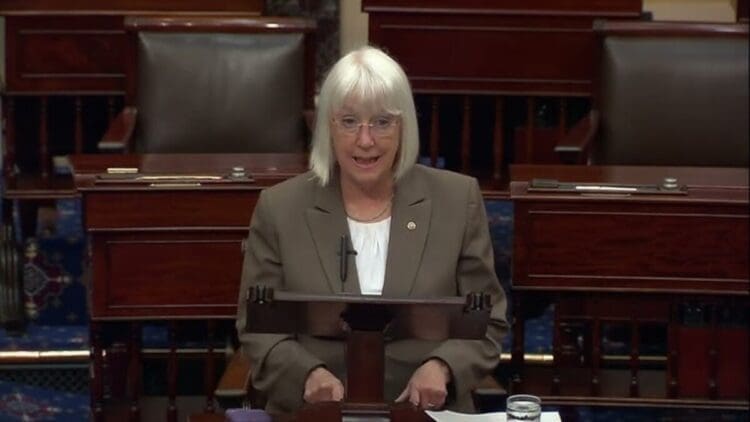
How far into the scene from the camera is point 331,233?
→ 3025mm

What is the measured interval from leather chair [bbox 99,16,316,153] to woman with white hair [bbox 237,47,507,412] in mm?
1595

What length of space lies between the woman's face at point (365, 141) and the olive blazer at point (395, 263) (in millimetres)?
68

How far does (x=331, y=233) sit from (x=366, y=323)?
50 cm

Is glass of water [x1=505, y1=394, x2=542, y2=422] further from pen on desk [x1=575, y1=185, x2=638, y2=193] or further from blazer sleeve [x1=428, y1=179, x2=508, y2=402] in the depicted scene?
pen on desk [x1=575, y1=185, x2=638, y2=193]

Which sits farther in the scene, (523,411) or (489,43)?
(489,43)

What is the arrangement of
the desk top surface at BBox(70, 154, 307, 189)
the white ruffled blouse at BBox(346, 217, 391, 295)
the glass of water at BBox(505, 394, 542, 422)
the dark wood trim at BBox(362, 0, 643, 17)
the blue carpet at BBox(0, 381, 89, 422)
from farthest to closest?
the dark wood trim at BBox(362, 0, 643, 17) → the blue carpet at BBox(0, 381, 89, 422) → the desk top surface at BBox(70, 154, 307, 189) → the white ruffled blouse at BBox(346, 217, 391, 295) → the glass of water at BBox(505, 394, 542, 422)

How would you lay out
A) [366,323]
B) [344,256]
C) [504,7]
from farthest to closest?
[504,7] < [344,256] < [366,323]

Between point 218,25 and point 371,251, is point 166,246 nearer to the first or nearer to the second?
point 371,251

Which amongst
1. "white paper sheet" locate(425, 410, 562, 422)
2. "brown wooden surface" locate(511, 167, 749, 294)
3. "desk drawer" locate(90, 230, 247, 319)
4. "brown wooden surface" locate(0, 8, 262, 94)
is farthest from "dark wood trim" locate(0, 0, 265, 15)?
"white paper sheet" locate(425, 410, 562, 422)

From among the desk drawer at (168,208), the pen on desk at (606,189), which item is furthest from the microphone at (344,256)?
the pen on desk at (606,189)

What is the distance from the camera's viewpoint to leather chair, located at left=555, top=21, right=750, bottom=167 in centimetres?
470

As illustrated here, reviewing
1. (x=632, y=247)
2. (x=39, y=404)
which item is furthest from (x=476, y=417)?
(x=39, y=404)

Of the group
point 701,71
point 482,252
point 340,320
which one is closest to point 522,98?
point 701,71

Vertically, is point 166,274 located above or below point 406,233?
below
